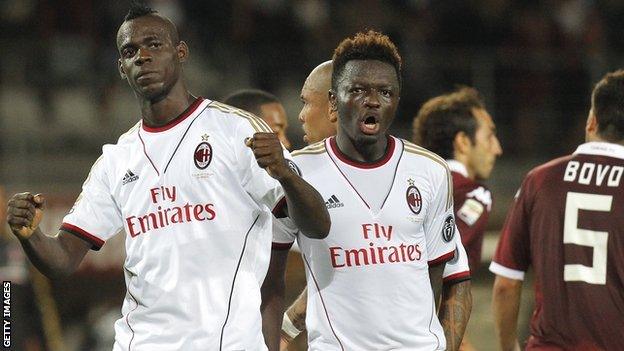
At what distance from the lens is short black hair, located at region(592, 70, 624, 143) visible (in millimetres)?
5344

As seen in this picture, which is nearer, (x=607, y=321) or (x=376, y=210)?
(x=376, y=210)

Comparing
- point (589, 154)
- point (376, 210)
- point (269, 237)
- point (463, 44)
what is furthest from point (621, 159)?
point (463, 44)

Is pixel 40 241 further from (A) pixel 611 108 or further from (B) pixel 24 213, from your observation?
(A) pixel 611 108

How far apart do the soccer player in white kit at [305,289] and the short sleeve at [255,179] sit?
1.14 feet

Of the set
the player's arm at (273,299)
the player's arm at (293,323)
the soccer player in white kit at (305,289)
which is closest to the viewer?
the player's arm at (273,299)

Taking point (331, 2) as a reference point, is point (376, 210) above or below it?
below

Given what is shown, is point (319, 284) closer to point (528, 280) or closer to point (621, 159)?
point (621, 159)

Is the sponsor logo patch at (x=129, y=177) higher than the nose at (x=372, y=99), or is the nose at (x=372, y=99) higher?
the nose at (x=372, y=99)

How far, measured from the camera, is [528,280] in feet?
35.1

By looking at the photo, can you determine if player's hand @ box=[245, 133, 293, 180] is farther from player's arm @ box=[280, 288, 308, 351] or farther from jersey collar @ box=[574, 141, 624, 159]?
jersey collar @ box=[574, 141, 624, 159]

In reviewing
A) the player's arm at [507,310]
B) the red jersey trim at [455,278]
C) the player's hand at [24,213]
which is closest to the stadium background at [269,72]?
the player's arm at [507,310]

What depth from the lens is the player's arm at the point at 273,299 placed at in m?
4.57

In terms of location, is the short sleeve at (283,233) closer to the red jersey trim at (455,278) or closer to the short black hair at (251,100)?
the red jersey trim at (455,278)

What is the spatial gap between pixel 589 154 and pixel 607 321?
785 mm
